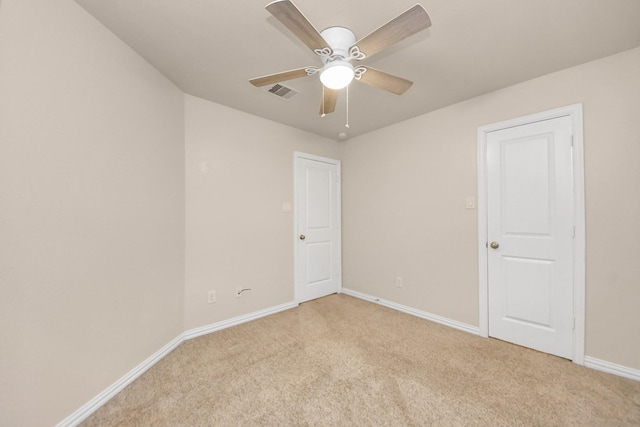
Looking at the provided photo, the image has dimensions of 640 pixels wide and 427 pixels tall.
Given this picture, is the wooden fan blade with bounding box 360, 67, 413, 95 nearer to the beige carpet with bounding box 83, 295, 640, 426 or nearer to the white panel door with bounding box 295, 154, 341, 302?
the white panel door with bounding box 295, 154, 341, 302

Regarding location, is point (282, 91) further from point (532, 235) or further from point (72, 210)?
point (532, 235)

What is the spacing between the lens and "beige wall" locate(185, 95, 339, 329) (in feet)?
8.13

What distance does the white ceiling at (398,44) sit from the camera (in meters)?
1.40

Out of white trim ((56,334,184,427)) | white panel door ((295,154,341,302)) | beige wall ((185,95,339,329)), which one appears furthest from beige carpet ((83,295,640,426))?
white panel door ((295,154,341,302))

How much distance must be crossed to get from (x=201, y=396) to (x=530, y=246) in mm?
2838

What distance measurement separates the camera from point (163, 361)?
2.00 metres

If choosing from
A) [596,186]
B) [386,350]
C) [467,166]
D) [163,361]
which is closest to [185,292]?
[163,361]

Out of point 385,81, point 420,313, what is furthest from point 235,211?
point 420,313

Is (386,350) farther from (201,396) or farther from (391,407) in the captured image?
(201,396)

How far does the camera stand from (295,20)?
3.80ft

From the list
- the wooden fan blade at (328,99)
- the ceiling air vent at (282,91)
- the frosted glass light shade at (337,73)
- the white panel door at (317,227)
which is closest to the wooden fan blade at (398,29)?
the frosted glass light shade at (337,73)

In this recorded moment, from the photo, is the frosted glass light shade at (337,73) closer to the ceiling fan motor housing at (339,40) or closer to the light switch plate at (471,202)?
the ceiling fan motor housing at (339,40)

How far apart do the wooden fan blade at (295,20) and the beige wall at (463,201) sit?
1.95m

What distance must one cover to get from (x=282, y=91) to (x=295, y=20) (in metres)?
1.21
